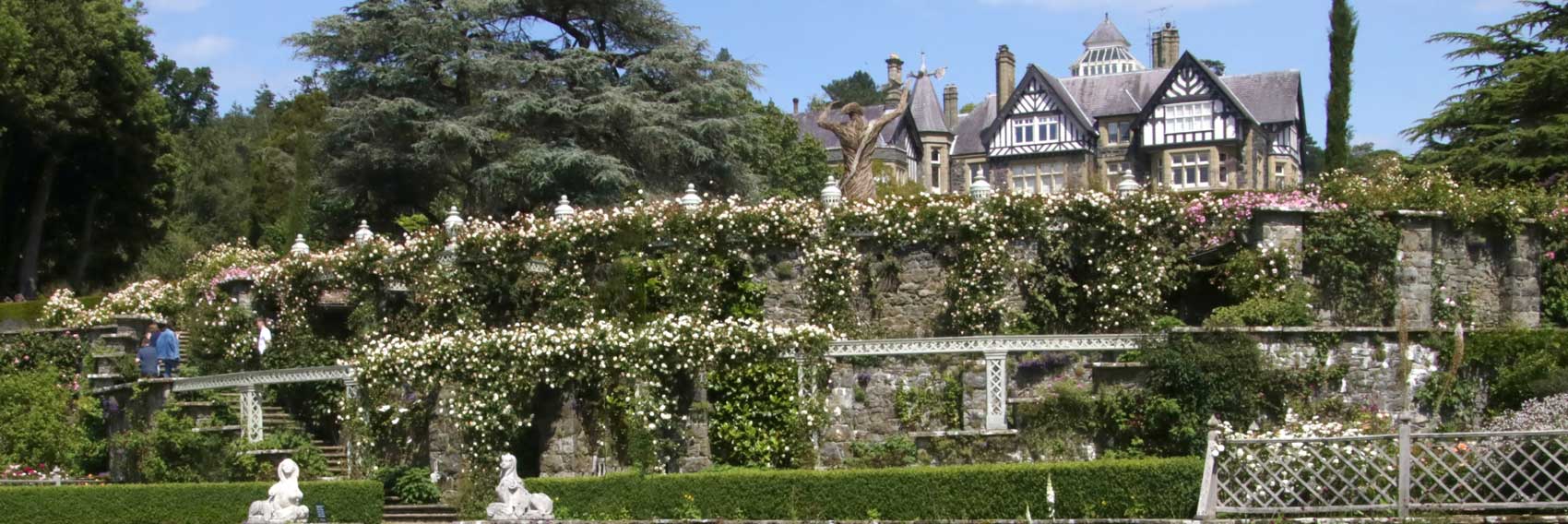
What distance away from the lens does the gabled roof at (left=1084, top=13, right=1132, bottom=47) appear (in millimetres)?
80000

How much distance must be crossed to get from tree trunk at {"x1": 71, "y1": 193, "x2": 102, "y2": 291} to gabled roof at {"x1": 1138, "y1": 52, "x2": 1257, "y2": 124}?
3195cm

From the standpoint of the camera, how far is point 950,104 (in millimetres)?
62031

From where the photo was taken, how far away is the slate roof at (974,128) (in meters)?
57.2

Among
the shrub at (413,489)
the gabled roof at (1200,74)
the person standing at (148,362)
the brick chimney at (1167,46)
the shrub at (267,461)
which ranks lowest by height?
the shrub at (413,489)

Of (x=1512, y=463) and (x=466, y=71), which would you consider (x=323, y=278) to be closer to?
(x=466, y=71)

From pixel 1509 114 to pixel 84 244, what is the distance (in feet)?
98.7

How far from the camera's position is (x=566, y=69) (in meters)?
30.1

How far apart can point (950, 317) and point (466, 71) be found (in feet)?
43.0

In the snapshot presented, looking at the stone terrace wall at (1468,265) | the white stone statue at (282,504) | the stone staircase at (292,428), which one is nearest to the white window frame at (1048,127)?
the stone terrace wall at (1468,265)

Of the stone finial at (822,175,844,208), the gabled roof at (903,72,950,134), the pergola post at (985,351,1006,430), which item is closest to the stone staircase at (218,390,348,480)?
the stone finial at (822,175,844,208)

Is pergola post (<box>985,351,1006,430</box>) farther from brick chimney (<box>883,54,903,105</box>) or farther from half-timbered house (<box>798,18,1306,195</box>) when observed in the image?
brick chimney (<box>883,54,903,105</box>)

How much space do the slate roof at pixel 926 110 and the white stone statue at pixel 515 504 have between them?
45.5m

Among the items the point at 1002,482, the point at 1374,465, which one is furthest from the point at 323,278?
the point at 1374,465

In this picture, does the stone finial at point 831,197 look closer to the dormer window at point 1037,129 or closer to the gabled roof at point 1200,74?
the gabled roof at point 1200,74
